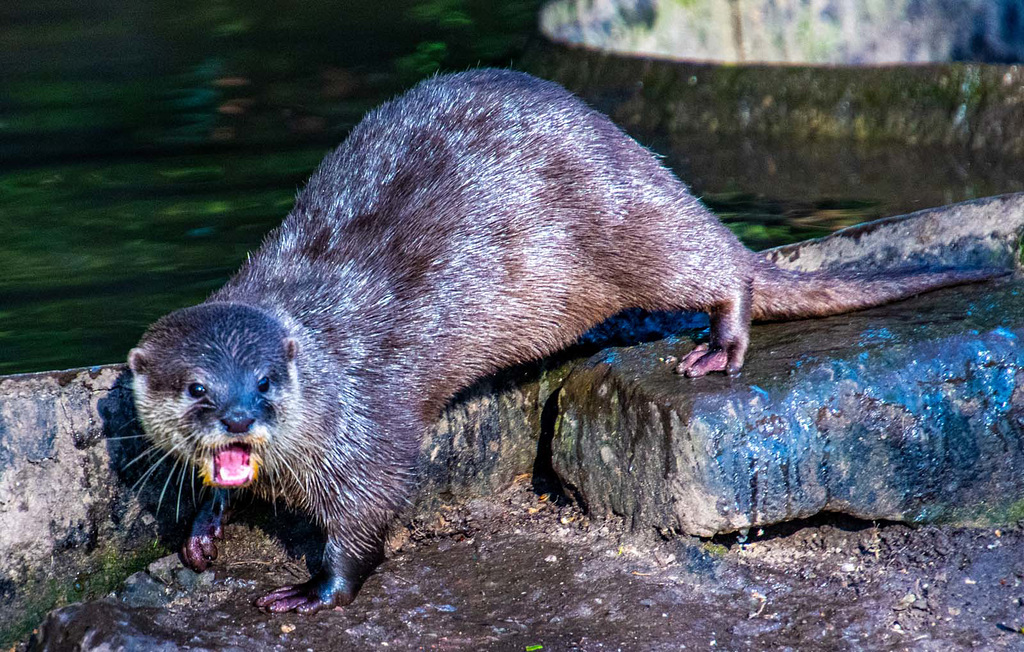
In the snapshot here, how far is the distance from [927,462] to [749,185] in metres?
2.51

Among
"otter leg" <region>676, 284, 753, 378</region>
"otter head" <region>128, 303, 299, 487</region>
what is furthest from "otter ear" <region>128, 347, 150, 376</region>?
"otter leg" <region>676, 284, 753, 378</region>

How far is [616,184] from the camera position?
3281 millimetres


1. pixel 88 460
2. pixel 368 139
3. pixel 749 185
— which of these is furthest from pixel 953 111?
pixel 88 460

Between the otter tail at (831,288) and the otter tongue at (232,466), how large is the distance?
1.41 m

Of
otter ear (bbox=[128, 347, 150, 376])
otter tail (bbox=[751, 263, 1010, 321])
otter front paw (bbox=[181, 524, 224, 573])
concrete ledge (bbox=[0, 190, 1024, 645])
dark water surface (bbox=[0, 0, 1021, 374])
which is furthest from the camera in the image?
dark water surface (bbox=[0, 0, 1021, 374])

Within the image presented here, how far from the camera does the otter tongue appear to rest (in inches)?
108

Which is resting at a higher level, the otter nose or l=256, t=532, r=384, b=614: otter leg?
the otter nose

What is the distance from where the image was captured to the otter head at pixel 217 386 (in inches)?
105

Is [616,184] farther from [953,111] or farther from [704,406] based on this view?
[953,111]

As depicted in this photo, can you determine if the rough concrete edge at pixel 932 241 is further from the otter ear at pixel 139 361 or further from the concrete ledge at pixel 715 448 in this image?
the otter ear at pixel 139 361

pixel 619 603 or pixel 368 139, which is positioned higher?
pixel 368 139

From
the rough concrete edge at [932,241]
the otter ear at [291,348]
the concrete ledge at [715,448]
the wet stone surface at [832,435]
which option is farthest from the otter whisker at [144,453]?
the rough concrete edge at [932,241]

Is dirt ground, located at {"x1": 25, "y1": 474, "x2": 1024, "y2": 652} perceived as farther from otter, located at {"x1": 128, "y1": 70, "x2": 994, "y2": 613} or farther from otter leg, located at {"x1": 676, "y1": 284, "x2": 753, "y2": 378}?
otter leg, located at {"x1": 676, "y1": 284, "x2": 753, "y2": 378}

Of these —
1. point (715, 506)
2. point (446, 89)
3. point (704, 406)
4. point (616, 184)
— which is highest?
point (446, 89)
